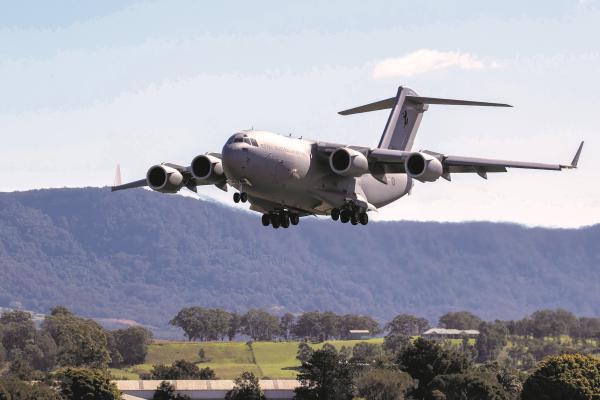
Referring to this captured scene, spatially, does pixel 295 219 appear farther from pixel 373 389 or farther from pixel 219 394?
pixel 219 394

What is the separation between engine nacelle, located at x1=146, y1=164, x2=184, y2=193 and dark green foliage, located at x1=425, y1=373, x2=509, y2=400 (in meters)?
59.0

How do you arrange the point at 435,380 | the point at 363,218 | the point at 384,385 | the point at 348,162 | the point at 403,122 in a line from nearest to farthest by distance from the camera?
the point at 348,162 → the point at 363,218 → the point at 403,122 → the point at 384,385 → the point at 435,380

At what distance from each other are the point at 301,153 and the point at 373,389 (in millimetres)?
66025

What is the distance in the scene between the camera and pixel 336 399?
105 metres

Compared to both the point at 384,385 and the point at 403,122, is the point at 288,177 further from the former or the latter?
the point at 384,385

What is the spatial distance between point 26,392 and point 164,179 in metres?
60.3

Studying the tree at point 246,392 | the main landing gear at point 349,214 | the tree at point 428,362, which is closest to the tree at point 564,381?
the tree at point 428,362

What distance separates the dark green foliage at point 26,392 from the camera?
340ft

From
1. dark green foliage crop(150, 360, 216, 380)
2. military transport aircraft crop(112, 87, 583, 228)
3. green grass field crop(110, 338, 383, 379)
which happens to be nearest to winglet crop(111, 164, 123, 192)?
military transport aircraft crop(112, 87, 583, 228)

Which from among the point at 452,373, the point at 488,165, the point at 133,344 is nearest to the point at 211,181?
the point at 488,165

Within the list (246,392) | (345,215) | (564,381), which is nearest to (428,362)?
(564,381)

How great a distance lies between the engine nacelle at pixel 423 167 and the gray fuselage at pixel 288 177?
3.18 m

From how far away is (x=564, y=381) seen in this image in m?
102

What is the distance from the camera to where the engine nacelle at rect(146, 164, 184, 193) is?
167 ft
